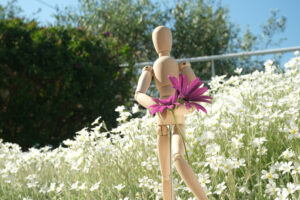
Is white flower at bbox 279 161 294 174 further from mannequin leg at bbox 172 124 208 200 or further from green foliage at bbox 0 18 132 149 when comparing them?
green foliage at bbox 0 18 132 149

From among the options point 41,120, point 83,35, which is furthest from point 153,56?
point 41,120

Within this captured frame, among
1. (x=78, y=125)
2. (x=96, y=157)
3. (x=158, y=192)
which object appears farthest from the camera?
(x=78, y=125)

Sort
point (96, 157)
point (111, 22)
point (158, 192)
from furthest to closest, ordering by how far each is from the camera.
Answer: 1. point (111, 22)
2. point (96, 157)
3. point (158, 192)

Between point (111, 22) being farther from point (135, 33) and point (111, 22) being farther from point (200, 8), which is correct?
point (200, 8)

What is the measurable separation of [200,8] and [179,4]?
809 millimetres

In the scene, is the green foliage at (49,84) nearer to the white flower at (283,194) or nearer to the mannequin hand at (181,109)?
the white flower at (283,194)

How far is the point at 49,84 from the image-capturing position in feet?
18.5

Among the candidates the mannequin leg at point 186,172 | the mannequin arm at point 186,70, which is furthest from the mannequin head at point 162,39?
the mannequin leg at point 186,172

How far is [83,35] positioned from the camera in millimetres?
6105

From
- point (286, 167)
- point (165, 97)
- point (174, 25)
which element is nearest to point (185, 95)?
point (165, 97)

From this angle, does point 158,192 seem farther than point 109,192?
No

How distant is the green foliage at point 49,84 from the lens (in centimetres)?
555

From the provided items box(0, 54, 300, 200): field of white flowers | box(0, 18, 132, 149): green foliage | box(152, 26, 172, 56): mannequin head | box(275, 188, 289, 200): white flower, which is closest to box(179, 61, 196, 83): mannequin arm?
box(152, 26, 172, 56): mannequin head

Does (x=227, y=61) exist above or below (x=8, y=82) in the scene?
above
